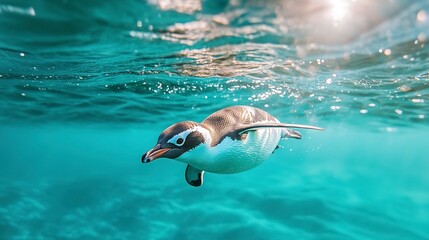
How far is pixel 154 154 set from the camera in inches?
152

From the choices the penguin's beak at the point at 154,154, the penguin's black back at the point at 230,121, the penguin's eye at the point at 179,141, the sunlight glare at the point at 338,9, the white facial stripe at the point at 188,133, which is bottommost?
the penguin's beak at the point at 154,154

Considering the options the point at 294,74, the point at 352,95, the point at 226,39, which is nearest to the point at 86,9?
the point at 226,39

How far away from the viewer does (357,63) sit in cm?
970

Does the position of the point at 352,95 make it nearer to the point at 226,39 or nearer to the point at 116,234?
the point at 226,39

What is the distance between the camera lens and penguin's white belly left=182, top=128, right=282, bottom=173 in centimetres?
465

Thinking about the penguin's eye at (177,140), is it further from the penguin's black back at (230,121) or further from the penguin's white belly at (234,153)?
the penguin's black back at (230,121)

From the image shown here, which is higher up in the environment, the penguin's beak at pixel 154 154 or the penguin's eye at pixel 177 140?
the penguin's eye at pixel 177 140

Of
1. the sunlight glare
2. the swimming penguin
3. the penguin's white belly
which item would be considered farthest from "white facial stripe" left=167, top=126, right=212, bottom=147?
the sunlight glare

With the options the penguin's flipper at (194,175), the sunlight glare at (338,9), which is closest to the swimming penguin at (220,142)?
the penguin's flipper at (194,175)

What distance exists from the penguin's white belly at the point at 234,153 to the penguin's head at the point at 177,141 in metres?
0.15

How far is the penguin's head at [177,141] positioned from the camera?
4066 millimetres

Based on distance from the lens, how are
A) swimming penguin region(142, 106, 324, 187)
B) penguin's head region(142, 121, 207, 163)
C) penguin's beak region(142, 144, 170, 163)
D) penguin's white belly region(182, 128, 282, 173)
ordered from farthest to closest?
penguin's white belly region(182, 128, 282, 173) → swimming penguin region(142, 106, 324, 187) → penguin's head region(142, 121, 207, 163) → penguin's beak region(142, 144, 170, 163)

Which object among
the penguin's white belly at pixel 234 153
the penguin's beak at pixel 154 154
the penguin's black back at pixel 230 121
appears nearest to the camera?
the penguin's beak at pixel 154 154

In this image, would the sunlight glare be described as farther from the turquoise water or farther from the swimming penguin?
the swimming penguin
